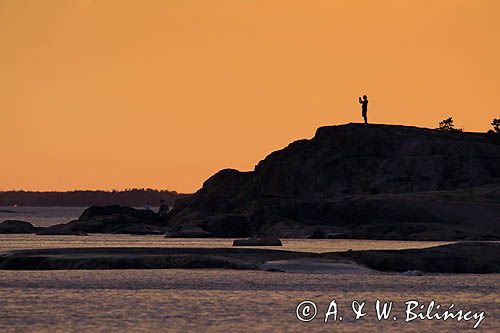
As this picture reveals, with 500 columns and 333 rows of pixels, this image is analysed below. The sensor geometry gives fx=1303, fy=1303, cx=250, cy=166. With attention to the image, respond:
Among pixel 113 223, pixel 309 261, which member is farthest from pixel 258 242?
pixel 113 223

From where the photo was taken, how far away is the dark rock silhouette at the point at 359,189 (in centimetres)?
14625

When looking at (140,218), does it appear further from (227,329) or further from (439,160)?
(227,329)

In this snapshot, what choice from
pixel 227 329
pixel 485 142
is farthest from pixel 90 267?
pixel 485 142

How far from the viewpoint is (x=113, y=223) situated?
175125mm

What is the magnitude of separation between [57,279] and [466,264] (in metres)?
24.4

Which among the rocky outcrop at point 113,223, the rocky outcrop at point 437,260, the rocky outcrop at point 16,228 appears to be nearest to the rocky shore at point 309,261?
the rocky outcrop at point 437,260

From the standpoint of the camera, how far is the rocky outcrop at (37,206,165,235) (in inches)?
6624

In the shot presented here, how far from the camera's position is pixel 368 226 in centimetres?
14412

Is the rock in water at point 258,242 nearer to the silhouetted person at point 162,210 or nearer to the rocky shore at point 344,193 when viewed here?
the rocky shore at point 344,193

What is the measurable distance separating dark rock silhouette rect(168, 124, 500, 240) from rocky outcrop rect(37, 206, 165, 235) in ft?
12.4

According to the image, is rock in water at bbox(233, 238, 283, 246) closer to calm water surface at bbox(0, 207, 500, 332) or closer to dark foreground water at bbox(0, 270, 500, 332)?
calm water surface at bbox(0, 207, 500, 332)

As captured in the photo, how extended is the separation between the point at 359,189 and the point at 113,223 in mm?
33424

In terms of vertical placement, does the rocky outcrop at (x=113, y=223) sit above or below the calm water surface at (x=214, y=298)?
above

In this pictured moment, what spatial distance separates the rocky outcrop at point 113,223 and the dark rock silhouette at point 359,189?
3.79m
